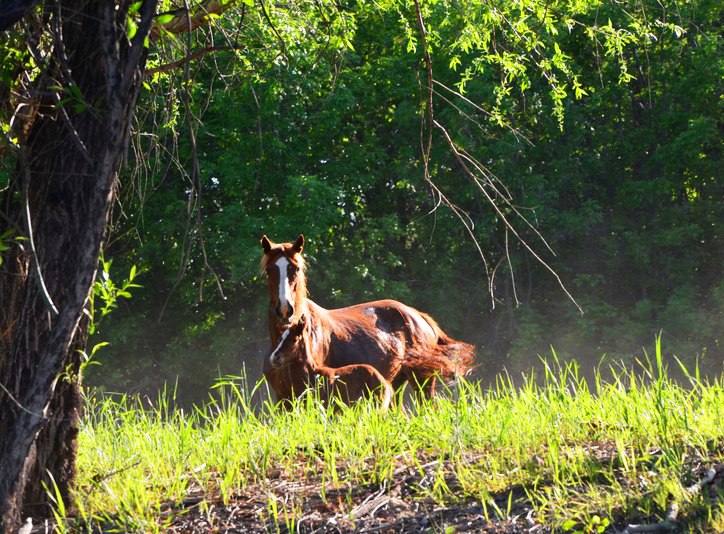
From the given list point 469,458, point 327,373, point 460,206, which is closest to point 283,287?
point 327,373

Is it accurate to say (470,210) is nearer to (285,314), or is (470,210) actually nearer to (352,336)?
(352,336)

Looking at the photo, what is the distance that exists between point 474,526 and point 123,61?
2.44 meters

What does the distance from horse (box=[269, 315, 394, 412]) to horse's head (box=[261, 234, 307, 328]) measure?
16 cm

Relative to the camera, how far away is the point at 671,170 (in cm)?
2922

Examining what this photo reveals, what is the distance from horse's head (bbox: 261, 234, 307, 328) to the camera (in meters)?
8.08

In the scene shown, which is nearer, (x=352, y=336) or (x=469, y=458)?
(x=469, y=458)

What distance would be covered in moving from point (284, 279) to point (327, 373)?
86 centimetres

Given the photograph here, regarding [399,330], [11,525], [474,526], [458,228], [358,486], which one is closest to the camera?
[474,526]

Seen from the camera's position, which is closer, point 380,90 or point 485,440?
point 485,440

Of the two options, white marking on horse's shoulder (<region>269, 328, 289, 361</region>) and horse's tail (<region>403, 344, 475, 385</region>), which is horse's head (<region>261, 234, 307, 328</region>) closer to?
white marking on horse's shoulder (<region>269, 328, 289, 361</region>)

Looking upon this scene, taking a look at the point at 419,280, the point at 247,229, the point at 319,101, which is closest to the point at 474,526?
the point at 247,229

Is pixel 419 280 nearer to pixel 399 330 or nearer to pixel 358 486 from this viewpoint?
pixel 399 330

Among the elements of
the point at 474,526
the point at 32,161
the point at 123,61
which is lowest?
the point at 474,526

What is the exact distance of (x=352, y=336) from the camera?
30.9 ft
